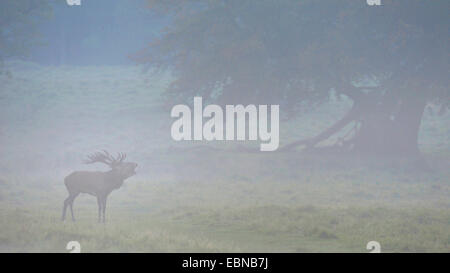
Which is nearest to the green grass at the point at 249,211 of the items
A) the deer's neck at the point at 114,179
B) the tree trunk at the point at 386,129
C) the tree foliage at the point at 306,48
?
the deer's neck at the point at 114,179

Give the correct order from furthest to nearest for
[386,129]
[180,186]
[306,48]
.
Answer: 1. [386,129]
2. [306,48]
3. [180,186]

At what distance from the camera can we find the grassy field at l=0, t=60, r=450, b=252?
10.5 meters

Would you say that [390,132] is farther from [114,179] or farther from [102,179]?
[102,179]

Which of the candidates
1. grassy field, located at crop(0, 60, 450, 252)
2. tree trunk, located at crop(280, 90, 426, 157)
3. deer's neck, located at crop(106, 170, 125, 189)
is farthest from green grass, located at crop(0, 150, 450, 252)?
tree trunk, located at crop(280, 90, 426, 157)

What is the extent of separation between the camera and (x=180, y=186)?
18297 mm

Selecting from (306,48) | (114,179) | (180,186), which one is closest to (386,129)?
(306,48)

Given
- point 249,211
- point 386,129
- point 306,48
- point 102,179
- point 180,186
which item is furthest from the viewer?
point 386,129

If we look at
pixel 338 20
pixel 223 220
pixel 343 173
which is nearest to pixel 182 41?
pixel 338 20

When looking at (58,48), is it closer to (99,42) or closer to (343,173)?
(99,42)

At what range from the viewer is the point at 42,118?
2955 centimetres

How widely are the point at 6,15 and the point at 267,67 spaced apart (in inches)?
389

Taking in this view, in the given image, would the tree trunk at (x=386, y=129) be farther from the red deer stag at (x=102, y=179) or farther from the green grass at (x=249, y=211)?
the red deer stag at (x=102, y=179)

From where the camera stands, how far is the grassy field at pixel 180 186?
34.6 feet

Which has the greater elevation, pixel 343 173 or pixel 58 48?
pixel 58 48
